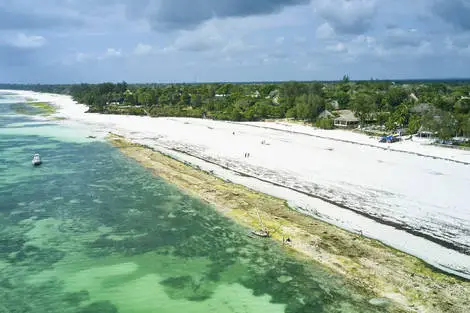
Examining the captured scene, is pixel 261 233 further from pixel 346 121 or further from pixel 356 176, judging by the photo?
pixel 346 121

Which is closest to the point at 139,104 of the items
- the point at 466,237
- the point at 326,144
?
the point at 326,144

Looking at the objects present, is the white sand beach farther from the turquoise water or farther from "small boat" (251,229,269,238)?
the turquoise water

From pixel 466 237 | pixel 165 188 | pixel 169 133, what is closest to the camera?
pixel 466 237

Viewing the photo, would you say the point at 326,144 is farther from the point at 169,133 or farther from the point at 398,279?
the point at 398,279

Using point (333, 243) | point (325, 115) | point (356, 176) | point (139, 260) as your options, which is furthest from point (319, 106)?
point (139, 260)

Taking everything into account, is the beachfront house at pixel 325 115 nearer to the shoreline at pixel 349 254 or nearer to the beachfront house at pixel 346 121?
the beachfront house at pixel 346 121

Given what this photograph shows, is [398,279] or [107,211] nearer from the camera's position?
[398,279]

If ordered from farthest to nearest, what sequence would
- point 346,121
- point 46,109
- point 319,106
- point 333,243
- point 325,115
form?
1. point 46,109
2. point 319,106
3. point 325,115
4. point 346,121
5. point 333,243

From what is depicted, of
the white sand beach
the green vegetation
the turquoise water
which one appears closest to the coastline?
the white sand beach
